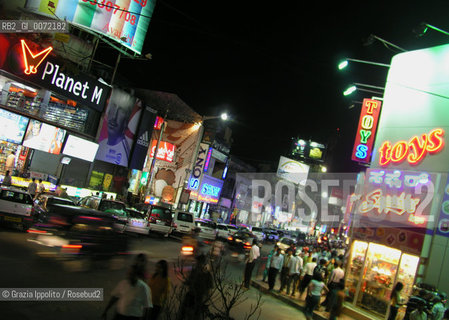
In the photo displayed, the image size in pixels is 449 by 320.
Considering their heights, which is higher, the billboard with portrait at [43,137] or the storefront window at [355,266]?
the billboard with portrait at [43,137]

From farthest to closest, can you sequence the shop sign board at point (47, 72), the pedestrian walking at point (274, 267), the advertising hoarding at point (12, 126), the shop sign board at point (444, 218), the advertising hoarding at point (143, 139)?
1. the advertising hoarding at point (143, 139)
2. the advertising hoarding at point (12, 126)
3. the shop sign board at point (47, 72)
4. the pedestrian walking at point (274, 267)
5. the shop sign board at point (444, 218)

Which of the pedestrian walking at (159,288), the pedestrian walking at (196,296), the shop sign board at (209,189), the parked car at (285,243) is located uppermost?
the shop sign board at (209,189)

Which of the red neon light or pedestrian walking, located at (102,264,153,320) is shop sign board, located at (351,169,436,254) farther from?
the red neon light

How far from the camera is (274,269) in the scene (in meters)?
14.6

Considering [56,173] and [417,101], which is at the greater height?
[417,101]

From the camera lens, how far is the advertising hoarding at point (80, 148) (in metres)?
22.9

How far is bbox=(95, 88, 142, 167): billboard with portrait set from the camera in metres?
26.9

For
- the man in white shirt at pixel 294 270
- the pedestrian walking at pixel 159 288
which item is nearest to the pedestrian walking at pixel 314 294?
the man in white shirt at pixel 294 270

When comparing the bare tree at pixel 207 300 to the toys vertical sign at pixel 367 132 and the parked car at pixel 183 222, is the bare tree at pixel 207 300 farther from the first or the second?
the parked car at pixel 183 222

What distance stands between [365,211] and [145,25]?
1959 centimetres

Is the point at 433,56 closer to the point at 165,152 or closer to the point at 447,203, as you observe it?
the point at 447,203

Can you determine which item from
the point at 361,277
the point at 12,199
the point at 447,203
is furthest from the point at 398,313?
the point at 12,199

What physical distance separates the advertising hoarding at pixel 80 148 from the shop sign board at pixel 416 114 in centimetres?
1794

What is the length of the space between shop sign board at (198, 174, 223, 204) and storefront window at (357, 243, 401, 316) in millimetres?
26181
